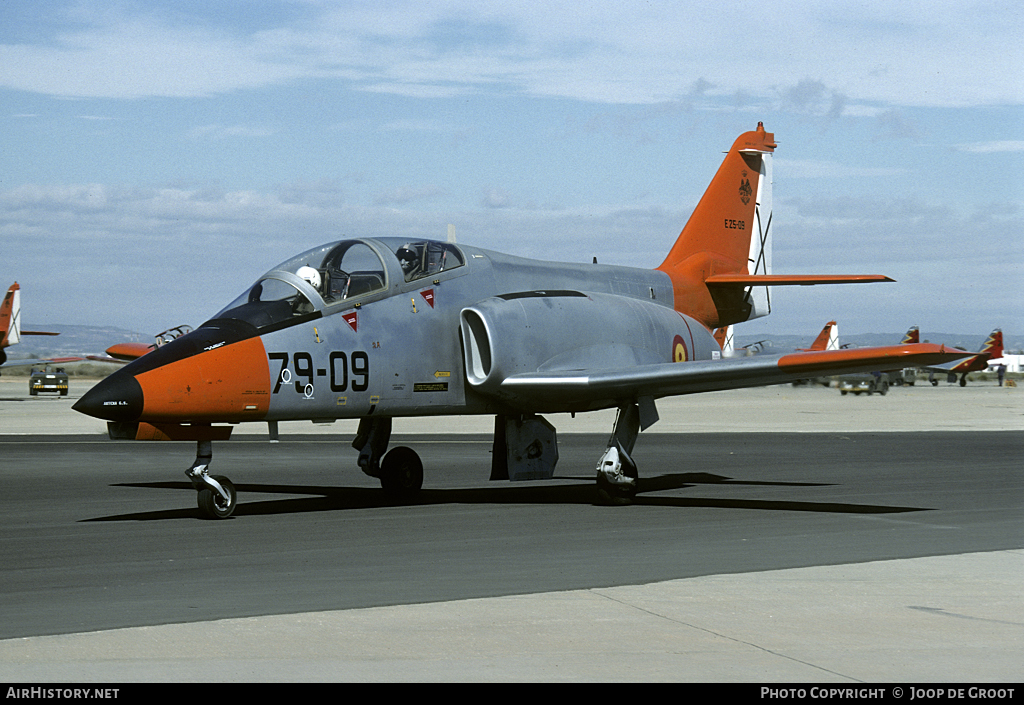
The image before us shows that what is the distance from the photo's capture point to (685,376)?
14.3m

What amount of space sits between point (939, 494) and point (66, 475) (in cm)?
1311

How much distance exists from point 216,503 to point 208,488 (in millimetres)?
193

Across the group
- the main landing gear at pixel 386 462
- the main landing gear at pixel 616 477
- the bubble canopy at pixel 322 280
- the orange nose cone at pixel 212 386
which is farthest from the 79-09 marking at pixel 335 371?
the main landing gear at pixel 616 477

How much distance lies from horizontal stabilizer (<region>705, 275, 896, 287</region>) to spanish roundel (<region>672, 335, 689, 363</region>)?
7.70ft

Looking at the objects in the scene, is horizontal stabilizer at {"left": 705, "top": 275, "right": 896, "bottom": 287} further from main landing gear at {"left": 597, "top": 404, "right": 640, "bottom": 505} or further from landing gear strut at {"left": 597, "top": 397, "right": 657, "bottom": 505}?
main landing gear at {"left": 597, "top": 404, "right": 640, "bottom": 505}

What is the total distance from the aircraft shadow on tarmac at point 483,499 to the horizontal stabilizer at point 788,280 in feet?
10.6

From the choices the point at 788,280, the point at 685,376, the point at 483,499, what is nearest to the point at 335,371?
the point at 483,499

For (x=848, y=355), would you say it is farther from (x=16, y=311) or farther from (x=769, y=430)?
(x=16, y=311)

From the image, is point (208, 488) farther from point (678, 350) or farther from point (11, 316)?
point (11, 316)

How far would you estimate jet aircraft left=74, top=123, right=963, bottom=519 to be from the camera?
1233 centimetres

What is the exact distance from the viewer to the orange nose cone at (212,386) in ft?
39.0

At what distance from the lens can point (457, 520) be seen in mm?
13039

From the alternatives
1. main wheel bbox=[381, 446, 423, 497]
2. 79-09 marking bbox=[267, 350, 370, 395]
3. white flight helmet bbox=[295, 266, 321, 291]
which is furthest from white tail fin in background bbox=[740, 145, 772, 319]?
white flight helmet bbox=[295, 266, 321, 291]

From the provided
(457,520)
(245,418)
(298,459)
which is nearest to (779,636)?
(457,520)
